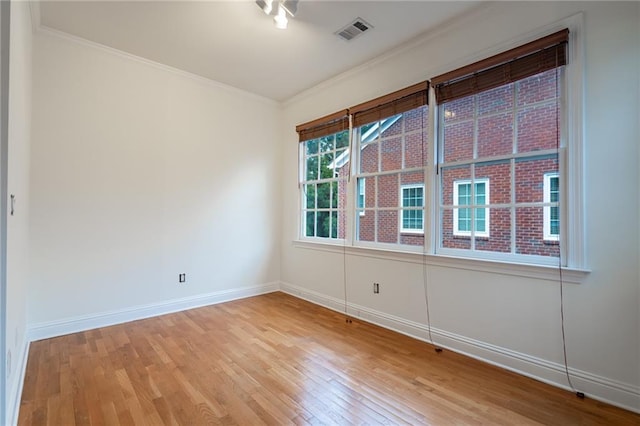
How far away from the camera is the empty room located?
1916 mm

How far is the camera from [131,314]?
11.0ft

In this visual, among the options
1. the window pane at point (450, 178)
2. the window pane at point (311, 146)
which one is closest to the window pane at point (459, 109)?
the window pane at point (450, 178)

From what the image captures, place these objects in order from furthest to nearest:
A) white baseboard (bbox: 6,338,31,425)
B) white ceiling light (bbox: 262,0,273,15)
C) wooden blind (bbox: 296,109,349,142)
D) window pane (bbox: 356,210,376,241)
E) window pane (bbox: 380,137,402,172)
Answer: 1. wooden blind (bbox: 296,109,349,142)
2. window pane (bbox: 356,210,376,241)
3. window pane (bbox: 380,137,402,172)
4. white ceiling light (bbox: 262,0,273,15)
5. white baseboard (bbox: 6,338,31,425)

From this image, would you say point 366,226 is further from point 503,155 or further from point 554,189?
point 554,189

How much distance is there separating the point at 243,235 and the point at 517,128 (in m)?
3.37

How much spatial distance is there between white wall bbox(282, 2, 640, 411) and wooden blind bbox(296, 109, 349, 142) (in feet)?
2.48

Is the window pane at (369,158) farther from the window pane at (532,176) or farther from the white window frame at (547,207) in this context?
the white window frame at (547,207)

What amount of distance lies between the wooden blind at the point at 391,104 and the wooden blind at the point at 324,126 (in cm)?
16

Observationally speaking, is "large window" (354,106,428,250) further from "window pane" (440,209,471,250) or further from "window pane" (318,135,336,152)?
"window pane" (318,135,336,152)

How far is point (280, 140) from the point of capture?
187 inches

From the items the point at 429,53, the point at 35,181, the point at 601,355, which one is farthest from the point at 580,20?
the point at 35,181

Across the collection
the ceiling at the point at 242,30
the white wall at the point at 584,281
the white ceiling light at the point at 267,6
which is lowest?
the white wall at the point at 584,281

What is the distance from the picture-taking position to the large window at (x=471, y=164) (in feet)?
7.30

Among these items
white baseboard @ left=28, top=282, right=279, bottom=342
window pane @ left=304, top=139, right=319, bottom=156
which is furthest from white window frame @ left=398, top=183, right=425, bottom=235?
white baseboard @ left=28, top=282, right=279, bottom=342
